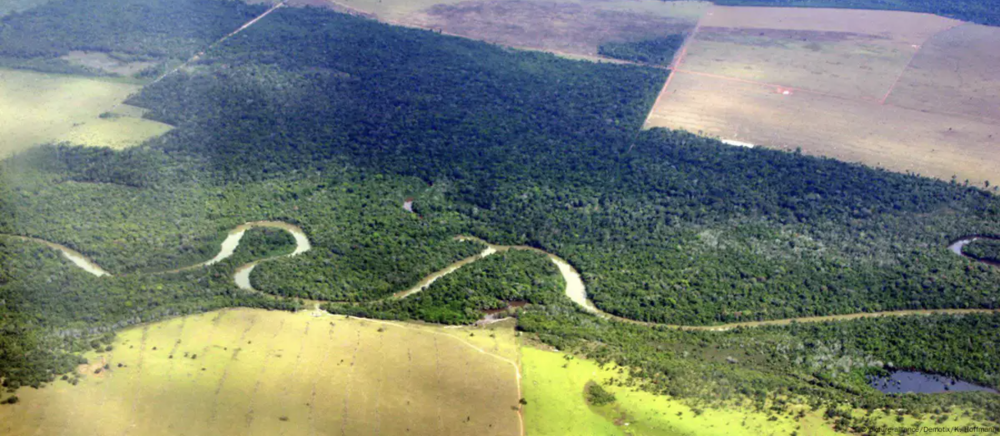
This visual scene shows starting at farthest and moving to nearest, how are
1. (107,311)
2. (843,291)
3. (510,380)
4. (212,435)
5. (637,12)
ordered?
1. (637,12)
2. (843,291)
3. (107,311)
4. (510,380)
5. (212,435)

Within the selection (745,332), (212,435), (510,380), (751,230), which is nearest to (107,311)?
(212,435)

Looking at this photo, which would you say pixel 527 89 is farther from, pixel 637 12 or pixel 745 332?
pixel 745 332

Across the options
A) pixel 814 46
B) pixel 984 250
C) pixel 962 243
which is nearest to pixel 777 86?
pixel 814 46

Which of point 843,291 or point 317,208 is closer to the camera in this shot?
point 843,291

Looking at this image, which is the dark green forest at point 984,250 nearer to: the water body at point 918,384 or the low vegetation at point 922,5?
the water body at point 918,384

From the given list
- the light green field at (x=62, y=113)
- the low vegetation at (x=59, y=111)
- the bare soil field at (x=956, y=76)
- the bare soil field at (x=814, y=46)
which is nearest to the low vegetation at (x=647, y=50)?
the bare soil field at (x=814, y=46)

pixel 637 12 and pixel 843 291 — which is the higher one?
pixel 637 12
